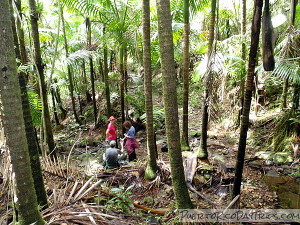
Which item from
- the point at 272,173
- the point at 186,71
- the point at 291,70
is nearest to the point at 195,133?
the point at 272,173

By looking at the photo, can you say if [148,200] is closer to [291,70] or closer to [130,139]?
[130,139]

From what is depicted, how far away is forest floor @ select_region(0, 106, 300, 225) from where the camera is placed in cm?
283

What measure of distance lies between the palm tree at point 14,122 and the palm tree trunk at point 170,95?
5.43ft

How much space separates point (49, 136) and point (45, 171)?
219cm

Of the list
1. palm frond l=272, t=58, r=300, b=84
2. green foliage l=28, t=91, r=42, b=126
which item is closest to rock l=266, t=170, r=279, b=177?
palm frond l=272, t=58, r=300, b=84

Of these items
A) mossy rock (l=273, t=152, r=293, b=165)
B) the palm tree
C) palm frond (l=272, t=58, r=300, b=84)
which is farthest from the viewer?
mossy rock (l=273, t=152, r=293, b=165)

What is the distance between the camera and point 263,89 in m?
9.40

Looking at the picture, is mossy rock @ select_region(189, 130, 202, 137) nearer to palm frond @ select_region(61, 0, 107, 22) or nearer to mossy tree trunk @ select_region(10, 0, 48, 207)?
palm frond @ select_region(61, 0, 107, 22)

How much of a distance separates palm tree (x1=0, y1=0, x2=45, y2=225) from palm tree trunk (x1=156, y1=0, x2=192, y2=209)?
65.1 inches

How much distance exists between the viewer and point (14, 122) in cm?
180

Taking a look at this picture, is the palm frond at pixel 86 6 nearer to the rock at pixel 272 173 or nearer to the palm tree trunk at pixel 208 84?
the palm tree trunk at pixel 208 84

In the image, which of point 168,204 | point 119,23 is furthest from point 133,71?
point 168,204

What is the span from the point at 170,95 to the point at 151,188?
250 centimetres

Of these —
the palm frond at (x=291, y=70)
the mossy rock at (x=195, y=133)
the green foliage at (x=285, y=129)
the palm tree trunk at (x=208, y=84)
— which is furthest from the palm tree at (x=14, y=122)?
the mossy rock at (x=195, y=133)
